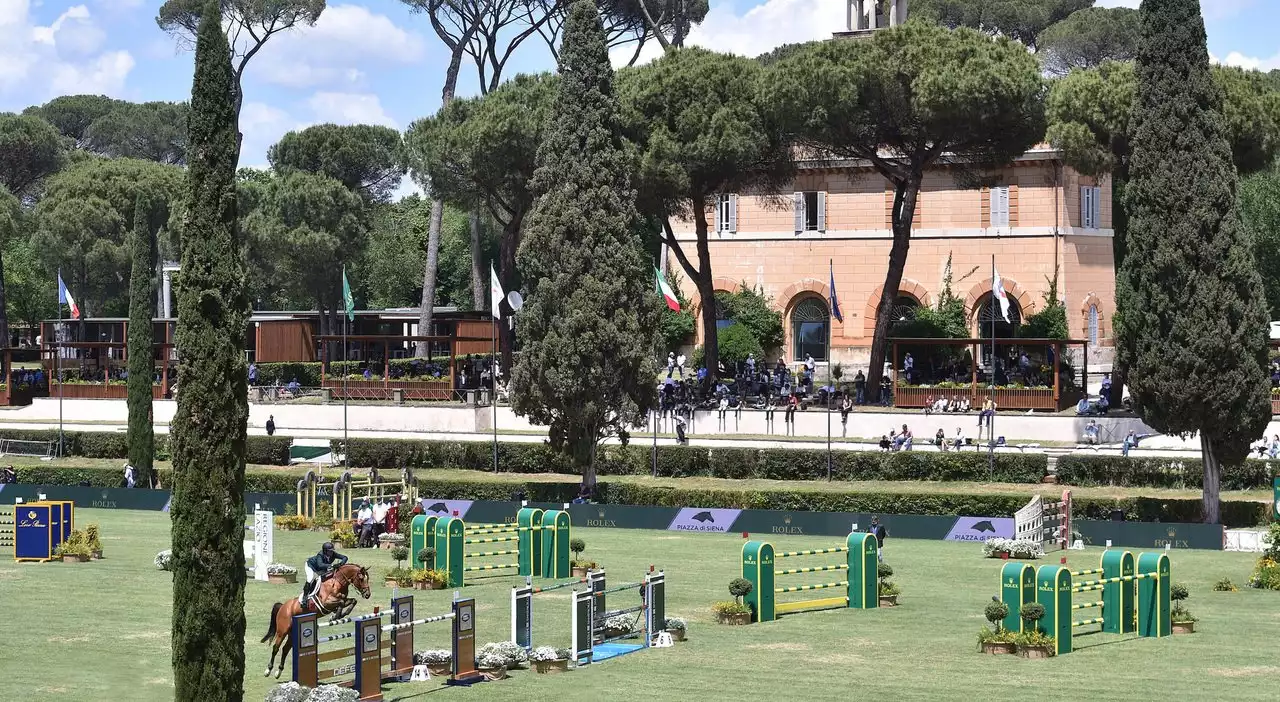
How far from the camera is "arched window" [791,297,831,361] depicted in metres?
74.8

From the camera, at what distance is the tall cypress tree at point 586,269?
48719mm

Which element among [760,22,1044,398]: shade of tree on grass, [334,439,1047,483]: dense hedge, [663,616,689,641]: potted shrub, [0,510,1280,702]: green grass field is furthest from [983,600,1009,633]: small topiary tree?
[760,22,1044,398]: shade of tree on grass

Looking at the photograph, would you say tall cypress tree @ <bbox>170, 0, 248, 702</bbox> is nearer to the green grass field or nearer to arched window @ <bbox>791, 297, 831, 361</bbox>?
the green grass field

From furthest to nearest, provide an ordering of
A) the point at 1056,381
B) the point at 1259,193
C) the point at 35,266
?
1. the point at 35,266
2. the point at 1259,193
3. the point at 1056,381

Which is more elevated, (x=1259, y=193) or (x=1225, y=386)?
(x=1259, y=193)

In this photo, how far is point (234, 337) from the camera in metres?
20.2

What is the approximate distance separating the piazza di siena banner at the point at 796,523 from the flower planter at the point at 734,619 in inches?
459

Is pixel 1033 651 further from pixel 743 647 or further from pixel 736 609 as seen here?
pixel 736 609

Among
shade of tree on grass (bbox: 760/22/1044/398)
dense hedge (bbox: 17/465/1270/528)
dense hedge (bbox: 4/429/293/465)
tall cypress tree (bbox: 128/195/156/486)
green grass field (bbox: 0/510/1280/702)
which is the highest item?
shade of tree on grass (bbox: 760/22/1044/398)

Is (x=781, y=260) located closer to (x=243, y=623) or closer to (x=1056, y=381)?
(x=1056, y=381)

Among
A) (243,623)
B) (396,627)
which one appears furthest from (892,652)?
(243,623)

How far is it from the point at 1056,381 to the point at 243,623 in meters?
42.9

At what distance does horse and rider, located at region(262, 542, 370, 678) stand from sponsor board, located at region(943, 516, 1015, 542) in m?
19.4

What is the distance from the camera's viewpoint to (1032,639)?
84.2ft
